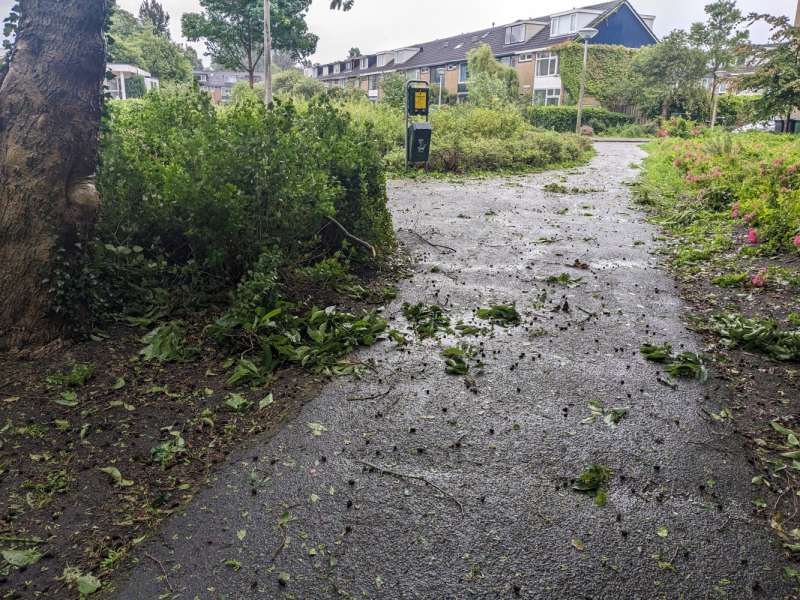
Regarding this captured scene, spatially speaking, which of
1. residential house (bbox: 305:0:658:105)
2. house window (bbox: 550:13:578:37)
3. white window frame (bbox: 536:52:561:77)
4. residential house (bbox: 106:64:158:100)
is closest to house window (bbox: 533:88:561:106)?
residential house (bbox: 305:0:658:105)

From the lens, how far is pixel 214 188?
195 inches

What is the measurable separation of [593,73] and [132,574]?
47.2 m

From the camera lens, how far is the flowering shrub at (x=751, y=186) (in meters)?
7.84

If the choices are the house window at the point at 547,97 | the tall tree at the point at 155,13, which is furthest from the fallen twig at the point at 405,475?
the tall tree at the point at 155,13

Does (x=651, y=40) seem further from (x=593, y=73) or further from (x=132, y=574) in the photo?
(x=132, y=574)

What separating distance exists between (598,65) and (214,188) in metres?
44.9

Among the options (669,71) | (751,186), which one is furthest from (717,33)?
(751,186)

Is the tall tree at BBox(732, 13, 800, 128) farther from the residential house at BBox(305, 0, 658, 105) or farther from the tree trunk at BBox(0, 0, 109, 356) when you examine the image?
the residential house at BBox(305, 0, 658, 105)

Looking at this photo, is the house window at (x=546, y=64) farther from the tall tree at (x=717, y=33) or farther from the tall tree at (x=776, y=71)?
the tall tree at (x=776, y=71)

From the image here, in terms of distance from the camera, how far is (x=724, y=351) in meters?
5.12

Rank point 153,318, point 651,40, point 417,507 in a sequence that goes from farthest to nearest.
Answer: point 651,40 → point 153,318 → point 417,507

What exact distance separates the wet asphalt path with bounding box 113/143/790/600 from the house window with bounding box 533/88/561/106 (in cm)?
4444

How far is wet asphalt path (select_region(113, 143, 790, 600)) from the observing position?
2592mm

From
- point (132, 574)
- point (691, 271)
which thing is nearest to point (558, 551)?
point (132, 574)
